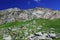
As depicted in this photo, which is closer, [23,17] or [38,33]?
[38,33]

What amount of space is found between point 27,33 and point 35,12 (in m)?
79.8

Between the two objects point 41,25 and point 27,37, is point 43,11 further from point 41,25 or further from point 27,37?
point 27,37

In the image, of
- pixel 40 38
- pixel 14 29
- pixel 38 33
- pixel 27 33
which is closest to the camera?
pixel 40 38

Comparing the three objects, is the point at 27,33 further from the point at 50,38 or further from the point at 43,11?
the point at 43,11

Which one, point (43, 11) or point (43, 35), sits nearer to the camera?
point (43, 35)

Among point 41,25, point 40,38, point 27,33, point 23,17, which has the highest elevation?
point 23,17

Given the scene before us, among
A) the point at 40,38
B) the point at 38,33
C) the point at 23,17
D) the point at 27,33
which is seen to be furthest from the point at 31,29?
the point at 23,17

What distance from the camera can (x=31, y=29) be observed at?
100125 mm

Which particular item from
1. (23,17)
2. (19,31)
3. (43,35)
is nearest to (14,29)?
(19,31)

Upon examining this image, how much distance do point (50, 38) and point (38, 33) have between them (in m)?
7.20

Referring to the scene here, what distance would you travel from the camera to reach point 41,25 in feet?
349

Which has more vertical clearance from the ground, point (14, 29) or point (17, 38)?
point (14, 29)

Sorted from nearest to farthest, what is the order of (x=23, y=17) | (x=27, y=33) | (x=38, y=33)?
(x=38, y=33) < (x=27, y=33) < (x=23, y=17)

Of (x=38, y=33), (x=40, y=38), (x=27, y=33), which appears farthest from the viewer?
(x=27, y=33)
